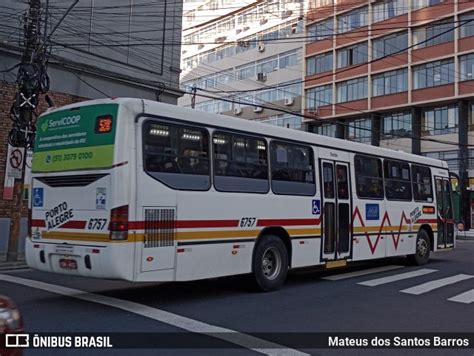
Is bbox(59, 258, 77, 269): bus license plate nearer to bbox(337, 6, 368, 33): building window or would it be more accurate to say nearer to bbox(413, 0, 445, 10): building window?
bbox(413, 0, 445, 10): building window

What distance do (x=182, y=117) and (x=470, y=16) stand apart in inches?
1477

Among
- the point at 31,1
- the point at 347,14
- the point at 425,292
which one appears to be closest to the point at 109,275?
the point at 425,292

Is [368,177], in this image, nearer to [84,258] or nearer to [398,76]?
[84,258]

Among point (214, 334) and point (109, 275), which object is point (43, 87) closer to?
point (109, 275)

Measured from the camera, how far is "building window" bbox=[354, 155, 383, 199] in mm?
12078

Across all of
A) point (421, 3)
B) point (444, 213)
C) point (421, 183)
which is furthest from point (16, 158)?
point (421, 3)

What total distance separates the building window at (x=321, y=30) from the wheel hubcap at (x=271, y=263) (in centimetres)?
4091

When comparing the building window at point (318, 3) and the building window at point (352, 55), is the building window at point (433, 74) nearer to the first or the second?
the building window at point (352, 55)

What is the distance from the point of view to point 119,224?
7516 mm

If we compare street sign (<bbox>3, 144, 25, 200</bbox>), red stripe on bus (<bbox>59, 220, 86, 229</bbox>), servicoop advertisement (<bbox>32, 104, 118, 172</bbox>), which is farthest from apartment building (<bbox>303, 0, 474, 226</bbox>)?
red stripe on bus (<bbox>59, 220, 86, 229</bbox>)

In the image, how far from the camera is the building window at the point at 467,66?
1574 inches

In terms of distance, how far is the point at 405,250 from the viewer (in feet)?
45.5

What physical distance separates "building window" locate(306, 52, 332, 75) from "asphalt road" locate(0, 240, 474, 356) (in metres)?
40.7

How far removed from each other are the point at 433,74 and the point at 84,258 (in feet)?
133
